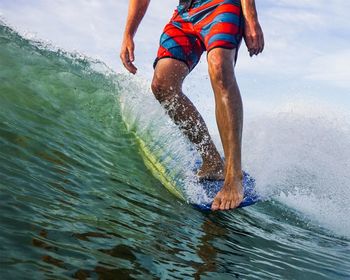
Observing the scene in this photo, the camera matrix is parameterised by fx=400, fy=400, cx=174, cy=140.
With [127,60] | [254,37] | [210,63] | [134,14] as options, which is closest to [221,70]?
[210,63]

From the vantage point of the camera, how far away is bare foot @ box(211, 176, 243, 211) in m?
2.65

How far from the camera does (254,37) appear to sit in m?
2.78

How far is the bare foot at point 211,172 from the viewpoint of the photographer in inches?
131

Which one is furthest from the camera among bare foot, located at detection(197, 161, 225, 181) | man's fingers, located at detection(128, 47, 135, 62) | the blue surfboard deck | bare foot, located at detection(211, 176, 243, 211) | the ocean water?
man's fingers, located at detection(128, 47, 135, 62)

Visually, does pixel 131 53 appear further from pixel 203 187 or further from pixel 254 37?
pixel 203 187

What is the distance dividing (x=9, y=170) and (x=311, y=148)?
576cm

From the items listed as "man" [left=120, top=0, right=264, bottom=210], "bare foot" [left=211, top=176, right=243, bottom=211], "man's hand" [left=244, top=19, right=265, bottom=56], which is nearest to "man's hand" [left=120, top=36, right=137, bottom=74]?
"man" [left=120, top=0, right=264, bottom=210]

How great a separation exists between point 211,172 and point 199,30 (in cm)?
115

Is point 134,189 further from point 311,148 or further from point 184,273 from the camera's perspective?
point 311,148

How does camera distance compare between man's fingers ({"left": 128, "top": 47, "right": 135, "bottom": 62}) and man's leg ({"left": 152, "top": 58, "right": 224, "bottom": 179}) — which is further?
man's fingers ({"left": 128, "top": 47, "right": 135, "bottom": 62})

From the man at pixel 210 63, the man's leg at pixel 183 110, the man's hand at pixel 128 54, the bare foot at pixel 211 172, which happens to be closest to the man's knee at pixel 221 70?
the man at pixel 210 63

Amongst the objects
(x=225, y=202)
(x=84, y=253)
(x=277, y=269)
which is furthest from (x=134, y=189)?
(x=84, y=253)

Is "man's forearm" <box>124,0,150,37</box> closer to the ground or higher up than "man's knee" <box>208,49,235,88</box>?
higher up

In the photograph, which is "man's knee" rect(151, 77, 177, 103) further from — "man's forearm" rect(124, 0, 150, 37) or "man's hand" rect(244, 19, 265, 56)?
"man's hand" rect(244, 19, 265, 56)
